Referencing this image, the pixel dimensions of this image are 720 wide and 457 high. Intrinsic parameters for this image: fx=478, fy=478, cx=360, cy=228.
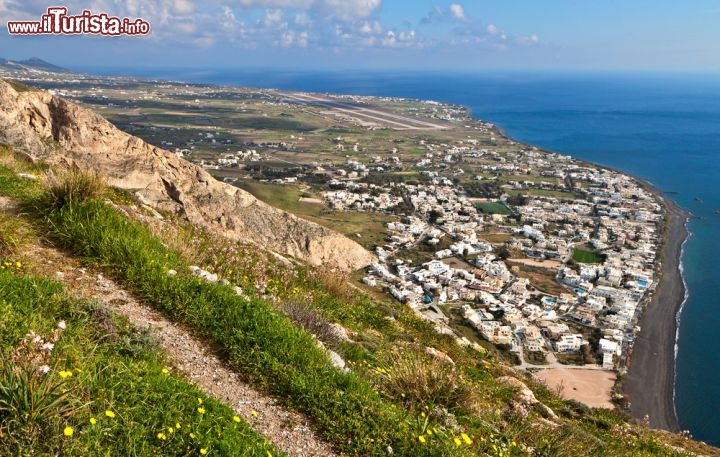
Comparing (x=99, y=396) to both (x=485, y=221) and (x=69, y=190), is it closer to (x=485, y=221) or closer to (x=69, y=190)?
(x=69, y=190)

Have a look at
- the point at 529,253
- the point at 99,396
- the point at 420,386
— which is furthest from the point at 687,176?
the point at 99,396

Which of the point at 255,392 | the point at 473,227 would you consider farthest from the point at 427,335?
the point at 473,227

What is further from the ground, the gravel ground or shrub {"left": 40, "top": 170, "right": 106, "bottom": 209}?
shrub {"left": 40, "top": 170, "right": 106, "bottom": 209}

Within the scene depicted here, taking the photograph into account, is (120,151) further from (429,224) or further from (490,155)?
(490,155)

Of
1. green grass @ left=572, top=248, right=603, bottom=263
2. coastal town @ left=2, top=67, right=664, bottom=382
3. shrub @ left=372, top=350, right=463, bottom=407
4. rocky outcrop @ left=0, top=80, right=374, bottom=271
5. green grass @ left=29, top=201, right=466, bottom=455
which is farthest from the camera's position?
green grass @ left=572, top=248, right=603, bottom=263

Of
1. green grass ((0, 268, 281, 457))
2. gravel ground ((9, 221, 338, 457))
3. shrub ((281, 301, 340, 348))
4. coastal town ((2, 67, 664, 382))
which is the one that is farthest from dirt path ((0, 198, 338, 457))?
coastal town ((2, 67, 664, 382))

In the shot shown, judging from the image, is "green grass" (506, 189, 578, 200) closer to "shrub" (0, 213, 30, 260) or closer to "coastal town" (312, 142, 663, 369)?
"coastal town" (312, 142, 663, 369)
